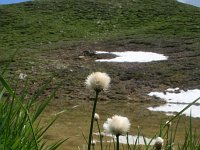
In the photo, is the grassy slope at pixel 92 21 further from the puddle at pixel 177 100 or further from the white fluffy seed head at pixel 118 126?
the white fluffy seed head at pixel 118 126

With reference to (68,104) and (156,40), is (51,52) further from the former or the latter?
(68,104)

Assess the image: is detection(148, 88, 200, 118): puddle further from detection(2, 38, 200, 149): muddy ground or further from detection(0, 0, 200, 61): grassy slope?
detection(0, 0, 200, 61): grassy slope

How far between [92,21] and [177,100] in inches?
954

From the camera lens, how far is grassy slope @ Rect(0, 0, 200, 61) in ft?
105

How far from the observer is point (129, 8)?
1702 inches

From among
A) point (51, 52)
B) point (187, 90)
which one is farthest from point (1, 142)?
point (51, 52)

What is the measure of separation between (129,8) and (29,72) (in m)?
24.9

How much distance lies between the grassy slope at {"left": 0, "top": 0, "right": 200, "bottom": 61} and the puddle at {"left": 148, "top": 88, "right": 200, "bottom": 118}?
39.6ft

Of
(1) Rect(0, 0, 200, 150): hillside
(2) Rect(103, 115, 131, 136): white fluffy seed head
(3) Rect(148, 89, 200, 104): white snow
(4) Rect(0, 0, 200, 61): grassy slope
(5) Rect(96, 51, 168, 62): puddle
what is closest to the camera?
(2) Rect(103, 115, 131, 136): white fluffy seed head

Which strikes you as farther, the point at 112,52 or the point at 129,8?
the point at 129,8

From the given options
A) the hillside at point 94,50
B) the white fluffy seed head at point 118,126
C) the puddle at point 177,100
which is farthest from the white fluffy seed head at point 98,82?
the puddle at point 177,100

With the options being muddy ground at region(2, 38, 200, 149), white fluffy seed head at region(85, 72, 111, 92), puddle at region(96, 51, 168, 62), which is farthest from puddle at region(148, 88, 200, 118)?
white fluffy seed head at region(85, 72, 111, 92)

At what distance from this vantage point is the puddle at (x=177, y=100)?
1467 cm

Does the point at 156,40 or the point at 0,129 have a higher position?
the point at 0,129
